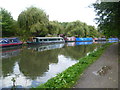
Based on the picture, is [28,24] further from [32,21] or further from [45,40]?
[45,40]

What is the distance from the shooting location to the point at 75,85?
4707 millimetres

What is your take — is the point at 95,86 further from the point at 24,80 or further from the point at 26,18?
the point at 26,18

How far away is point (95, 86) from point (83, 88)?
49 centimetres

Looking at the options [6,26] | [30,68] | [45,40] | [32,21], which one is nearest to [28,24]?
[32,21]

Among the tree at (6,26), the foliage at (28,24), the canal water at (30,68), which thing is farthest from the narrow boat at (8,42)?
the canal water at (30,68)

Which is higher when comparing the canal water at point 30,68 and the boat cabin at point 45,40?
the boat cabin at point 45,40

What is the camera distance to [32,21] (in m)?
27.8

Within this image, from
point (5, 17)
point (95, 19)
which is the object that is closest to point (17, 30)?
point (5, 17)

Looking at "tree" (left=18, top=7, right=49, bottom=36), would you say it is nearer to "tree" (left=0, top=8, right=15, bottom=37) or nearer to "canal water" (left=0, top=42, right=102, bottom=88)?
"tree" (left=0, top=8, right=15, bottom=37)

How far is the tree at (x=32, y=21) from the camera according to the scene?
1080 inches

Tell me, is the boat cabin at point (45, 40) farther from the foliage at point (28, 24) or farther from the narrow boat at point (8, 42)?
the narrow boat at point (8, 42)

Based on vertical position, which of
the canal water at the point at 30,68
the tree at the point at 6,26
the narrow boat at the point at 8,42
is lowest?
the canal water at the point at 30,68

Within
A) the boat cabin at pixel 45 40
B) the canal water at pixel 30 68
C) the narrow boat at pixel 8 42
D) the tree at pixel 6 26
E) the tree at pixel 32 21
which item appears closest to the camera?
the canal water at pixel 30 68

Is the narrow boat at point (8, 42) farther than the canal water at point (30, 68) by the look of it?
Yes
